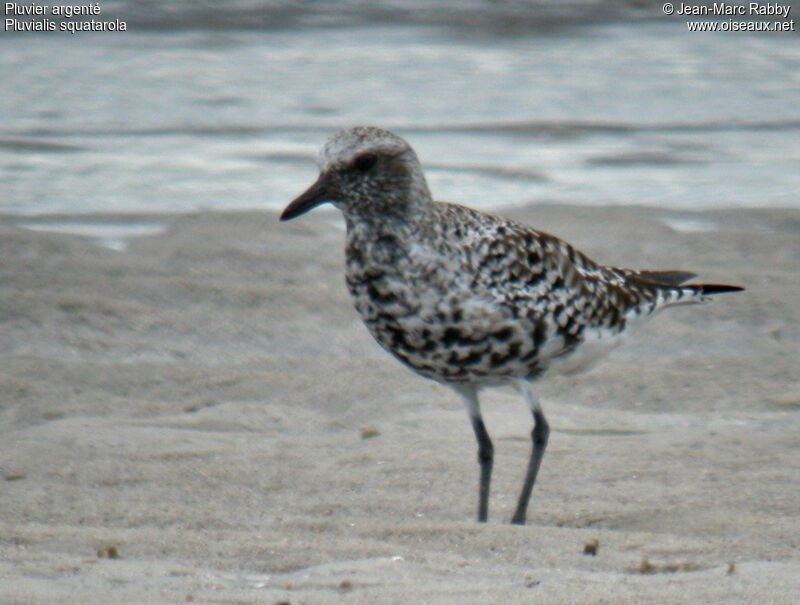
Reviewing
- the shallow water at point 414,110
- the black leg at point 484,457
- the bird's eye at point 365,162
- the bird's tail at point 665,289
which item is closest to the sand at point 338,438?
the black leg at point 484,457

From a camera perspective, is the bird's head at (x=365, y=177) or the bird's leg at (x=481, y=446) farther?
the bird's leg at (x=481, y=446)

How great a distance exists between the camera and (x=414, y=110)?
478 inches

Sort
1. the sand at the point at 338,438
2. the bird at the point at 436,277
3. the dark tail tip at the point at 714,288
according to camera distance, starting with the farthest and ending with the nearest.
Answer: the dark tail tip at the point at 714,288 < the bird at the point at 436,277 < the sand at the point at 338,438

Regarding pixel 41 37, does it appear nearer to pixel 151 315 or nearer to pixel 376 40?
pixel 376 40

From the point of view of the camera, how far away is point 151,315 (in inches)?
288

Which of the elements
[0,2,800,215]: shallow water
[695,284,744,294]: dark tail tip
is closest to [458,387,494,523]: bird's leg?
[695,284,744,294]: dark tail tip

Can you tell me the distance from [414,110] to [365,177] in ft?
24.8

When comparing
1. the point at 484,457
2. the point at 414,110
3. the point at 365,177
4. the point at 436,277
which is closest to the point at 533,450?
the point at 484,457

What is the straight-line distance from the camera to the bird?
4.65m

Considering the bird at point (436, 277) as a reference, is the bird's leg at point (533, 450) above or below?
below

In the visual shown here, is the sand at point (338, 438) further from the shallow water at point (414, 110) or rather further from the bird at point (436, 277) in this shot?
the shallow water at point (414, 110)

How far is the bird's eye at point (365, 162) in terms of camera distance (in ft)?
15.3

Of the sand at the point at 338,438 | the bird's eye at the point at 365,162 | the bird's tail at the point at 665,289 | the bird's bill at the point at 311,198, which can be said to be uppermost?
the bird's eye at the point at 365,162

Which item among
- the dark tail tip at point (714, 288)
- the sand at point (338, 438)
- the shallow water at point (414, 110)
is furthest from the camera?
the shallow water at point (414, 110)
